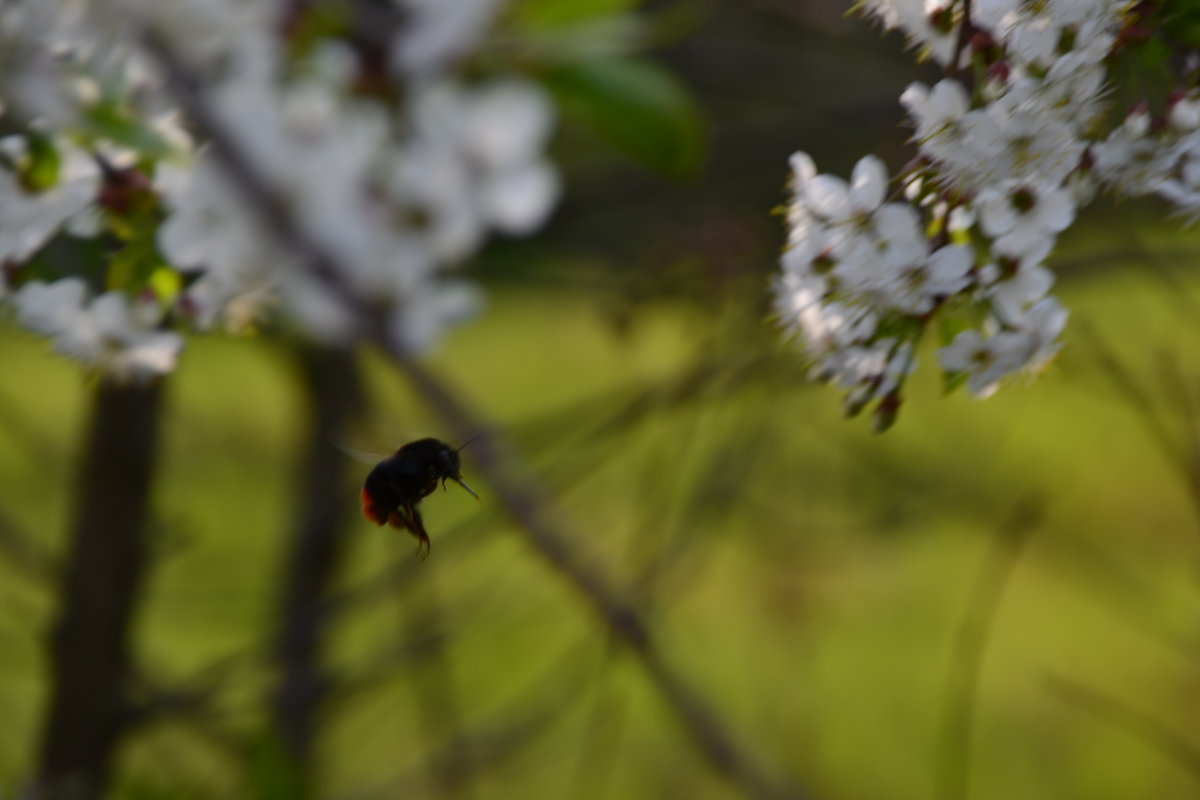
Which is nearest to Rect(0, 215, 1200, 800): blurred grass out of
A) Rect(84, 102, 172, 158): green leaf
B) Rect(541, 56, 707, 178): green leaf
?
Rect(541, 56, 707, 178): green leaf

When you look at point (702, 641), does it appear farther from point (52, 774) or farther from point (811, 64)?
point (52, 774)

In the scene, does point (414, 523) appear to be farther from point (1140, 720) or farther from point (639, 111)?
point (1140, 720)

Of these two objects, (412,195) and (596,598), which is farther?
(412,195)

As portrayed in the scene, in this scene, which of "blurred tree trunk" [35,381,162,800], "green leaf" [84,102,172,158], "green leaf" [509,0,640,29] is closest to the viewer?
"green leaf" [84,102,172,158]

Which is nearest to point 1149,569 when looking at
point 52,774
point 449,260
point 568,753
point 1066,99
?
point 568,753

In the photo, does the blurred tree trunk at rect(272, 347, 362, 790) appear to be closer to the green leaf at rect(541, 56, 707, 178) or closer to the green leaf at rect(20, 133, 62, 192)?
the green leaf at rect(541, 56, 707, 178)

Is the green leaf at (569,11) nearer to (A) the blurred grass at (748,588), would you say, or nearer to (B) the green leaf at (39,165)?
(A) the blurred grass at (748,588)

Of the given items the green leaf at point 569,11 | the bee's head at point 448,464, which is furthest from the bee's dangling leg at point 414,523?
the green leaf at point 569,11
